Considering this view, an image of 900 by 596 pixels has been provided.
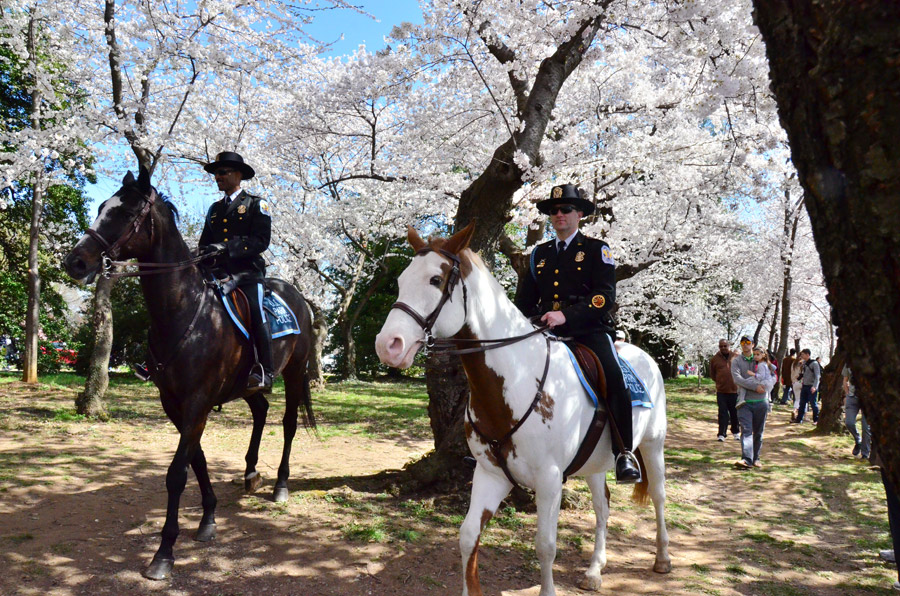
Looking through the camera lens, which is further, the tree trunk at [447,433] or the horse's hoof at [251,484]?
the horse's hoof at [251,484]

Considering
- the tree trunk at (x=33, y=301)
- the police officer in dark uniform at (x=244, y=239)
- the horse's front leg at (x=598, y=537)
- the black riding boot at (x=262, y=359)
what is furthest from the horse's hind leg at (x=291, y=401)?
the tree trunk at (x=33, y=301)

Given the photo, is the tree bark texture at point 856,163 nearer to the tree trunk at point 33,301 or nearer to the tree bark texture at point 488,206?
the tree bark texture at point 488,206

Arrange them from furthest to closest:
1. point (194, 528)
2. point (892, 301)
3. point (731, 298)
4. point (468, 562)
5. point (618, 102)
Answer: point (731, 298) < point (618, 102) < point (194, 528) < point (468, 562) < point (892, 301)

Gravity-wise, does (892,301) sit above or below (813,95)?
below

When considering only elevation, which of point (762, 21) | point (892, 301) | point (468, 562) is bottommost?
point (468, 562)

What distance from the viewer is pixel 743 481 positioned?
9141mm

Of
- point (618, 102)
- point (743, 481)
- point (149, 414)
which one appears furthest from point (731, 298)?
point (149, 414)

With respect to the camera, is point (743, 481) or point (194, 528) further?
point (743, 481)

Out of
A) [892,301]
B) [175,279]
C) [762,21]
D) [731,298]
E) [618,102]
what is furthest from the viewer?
[731,298]

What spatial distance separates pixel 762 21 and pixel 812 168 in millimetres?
502

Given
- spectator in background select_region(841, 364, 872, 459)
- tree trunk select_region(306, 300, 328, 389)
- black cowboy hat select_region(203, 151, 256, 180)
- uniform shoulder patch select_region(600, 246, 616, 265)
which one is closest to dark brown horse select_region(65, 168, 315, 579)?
black cowboy hat select_region(203, 151, 256, 180)

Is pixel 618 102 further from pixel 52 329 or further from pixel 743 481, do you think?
pixel 52 329

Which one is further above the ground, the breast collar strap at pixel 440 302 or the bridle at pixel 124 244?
the bridle at pixel 124 244

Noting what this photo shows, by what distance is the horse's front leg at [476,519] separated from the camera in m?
3.69
